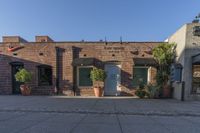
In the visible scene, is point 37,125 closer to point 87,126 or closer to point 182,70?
point 87,126

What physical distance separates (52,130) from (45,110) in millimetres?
2916

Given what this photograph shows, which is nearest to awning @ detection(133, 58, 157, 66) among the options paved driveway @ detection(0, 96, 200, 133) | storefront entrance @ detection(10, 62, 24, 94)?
paved driveway @ detection(0, 96, 200, 133)

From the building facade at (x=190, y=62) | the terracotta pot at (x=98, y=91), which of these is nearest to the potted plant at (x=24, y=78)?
the terracotta pot at (x=98, y=91)

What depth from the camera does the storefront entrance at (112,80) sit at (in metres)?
13.3

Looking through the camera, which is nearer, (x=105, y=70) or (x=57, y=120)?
(x=57, y=120)

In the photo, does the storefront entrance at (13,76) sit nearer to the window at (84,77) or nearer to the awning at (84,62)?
the awning at (84,62)

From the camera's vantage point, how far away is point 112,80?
43.8 feet

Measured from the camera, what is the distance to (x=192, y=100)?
10617 millimetres

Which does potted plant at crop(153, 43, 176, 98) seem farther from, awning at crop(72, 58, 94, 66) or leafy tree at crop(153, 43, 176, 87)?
awning at crop(72, 58, 94, 66)

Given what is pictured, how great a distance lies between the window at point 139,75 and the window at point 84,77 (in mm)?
3491

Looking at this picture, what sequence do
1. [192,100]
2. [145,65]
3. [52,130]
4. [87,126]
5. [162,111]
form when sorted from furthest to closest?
[145,65] < [192,100] < [162,111] < [87,126] < [52,130]

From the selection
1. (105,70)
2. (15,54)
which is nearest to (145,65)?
(105,70)

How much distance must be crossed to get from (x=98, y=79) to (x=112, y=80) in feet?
5.84

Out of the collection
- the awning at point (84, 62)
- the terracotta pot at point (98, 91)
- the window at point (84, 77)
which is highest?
the awning at point (84, 62)
